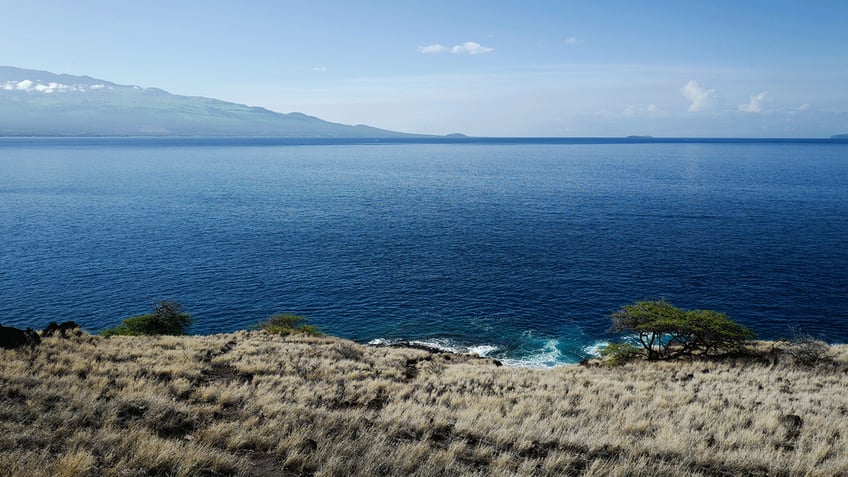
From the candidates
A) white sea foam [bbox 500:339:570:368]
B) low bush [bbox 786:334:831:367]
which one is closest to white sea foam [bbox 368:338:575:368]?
white sea foam [bbox 500:339:570:368]

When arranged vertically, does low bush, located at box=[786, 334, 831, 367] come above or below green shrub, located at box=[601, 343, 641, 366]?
above

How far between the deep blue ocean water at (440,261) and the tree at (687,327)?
8000mm

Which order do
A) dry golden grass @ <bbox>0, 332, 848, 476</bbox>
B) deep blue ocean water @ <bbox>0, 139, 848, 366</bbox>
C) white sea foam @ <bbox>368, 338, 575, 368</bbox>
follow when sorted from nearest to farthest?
1. dry golden grass @ <bbox>0, 332, 848, 476</bbox>
2. white sea foam @ <bbox>368, 338, 575, 368</bbox>
3. deep blue ocean water @ <bbox>0, 139, 848, 366</bbox>

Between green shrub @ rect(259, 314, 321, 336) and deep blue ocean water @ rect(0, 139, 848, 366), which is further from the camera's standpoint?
deep blue ocean water @ rect(0, 139, 848, 366)

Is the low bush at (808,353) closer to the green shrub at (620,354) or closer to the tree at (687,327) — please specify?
the tree at (687,327)

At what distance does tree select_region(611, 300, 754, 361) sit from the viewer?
118 feet

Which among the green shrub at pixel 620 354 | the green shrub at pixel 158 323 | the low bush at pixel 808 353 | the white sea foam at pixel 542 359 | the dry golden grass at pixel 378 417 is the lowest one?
the white sea foam at pixel 542 359

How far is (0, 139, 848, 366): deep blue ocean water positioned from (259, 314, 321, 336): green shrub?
5.40 m

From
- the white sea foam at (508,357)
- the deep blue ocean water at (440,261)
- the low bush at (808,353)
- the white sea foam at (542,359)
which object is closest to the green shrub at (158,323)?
the deep blue ocean water at (440,261)

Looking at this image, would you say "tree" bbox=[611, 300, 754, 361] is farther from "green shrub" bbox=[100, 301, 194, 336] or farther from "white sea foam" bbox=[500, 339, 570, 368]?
"green shrub" bbox=[100, 301, 194, 336]

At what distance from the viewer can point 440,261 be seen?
72312mm

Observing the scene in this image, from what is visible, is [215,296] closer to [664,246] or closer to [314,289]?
[314,289]

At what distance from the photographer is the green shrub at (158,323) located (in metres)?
45.2

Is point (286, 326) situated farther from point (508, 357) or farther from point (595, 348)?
point (595, 348)
